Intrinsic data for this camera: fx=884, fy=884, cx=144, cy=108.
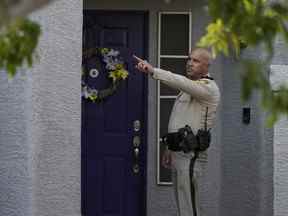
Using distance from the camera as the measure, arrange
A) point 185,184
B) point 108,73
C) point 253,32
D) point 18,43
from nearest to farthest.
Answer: point 253,32, point 18,43, point 185,184, point 108,73

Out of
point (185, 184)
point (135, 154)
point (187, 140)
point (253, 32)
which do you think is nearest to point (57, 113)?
point (187, 140)

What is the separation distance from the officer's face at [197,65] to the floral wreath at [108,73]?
5.82 ft

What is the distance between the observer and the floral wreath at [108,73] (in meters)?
9.34

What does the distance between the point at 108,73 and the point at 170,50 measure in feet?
2.32

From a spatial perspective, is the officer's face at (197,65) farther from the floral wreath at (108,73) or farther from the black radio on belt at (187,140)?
the floral wreath at (108,73)

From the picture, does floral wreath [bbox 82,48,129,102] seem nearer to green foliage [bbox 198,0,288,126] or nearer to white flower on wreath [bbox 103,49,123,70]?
white flower on wreath [bbox 103,49,123,70]

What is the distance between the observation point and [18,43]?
11.9 ft

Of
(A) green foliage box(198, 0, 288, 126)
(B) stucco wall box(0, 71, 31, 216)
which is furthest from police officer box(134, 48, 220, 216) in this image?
(A) green foliage box(198, 0, 288, 126)

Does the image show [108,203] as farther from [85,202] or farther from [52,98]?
[52,98]

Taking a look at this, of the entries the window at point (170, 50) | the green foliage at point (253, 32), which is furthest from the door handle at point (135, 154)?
the green foliage at point (253, 32)

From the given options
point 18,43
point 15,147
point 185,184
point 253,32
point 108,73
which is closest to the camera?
point 253,32

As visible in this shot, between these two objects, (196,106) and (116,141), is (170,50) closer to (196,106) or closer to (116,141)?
(116,141)

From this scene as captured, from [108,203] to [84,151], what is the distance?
0.61m

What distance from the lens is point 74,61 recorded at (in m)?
7.69
